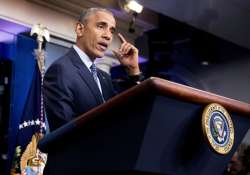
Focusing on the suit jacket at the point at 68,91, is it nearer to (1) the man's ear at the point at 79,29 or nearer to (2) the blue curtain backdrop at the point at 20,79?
Result: (1) the man's ear at the point at 79,29

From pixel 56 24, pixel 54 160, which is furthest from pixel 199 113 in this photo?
pixel 56 24

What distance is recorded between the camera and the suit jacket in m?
1.08

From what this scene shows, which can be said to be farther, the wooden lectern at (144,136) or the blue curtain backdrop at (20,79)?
the blue curtain backdrop at (20,79)

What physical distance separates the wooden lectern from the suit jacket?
0.47 ft

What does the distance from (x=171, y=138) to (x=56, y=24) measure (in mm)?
4013

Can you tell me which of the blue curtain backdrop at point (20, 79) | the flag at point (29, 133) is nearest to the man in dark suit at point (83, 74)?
the flag at point (29, 133)

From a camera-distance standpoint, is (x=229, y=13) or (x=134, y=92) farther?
(x=229, y=13)

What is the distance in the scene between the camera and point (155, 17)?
573 cm

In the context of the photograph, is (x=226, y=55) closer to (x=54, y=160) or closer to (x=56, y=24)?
(x=56, y=24)

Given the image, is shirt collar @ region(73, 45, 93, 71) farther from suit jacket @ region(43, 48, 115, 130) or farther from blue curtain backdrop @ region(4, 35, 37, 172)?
blue curtain backdrop @ region(4, 35, 37, 172)

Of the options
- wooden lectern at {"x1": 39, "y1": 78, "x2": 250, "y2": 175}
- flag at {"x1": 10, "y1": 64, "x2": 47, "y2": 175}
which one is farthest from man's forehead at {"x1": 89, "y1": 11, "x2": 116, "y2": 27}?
flag at {"x1": 10, "y1": 64, "x2": 47, "y2": 175}

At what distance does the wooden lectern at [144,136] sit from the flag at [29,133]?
296cm

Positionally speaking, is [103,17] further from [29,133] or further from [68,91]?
[29,133]

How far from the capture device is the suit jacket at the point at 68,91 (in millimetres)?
1083
